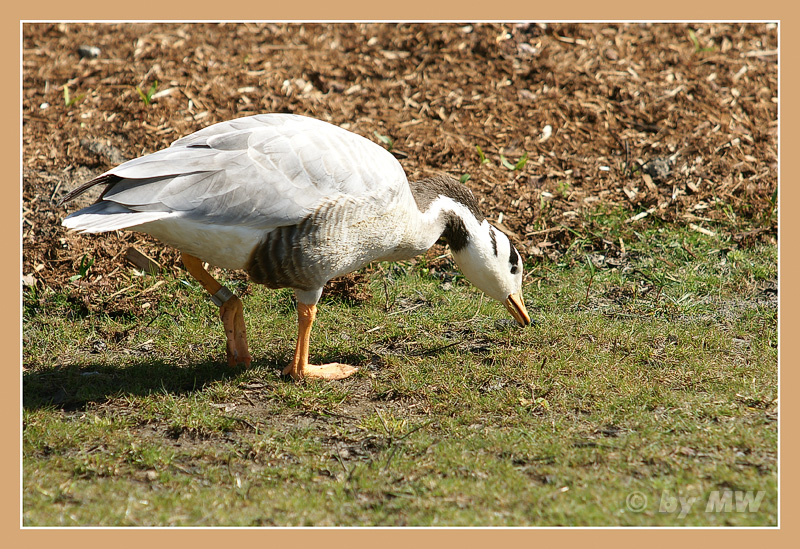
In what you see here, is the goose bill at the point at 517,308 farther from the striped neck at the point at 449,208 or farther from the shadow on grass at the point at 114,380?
the shadow on grass at the point at 114,380

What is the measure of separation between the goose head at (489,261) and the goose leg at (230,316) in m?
1.76

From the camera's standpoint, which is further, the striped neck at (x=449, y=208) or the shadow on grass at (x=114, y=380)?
the striped neck at (x=449, y=208)

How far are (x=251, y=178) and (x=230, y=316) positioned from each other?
1.21 meters

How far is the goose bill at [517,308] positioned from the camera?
5.90 meters

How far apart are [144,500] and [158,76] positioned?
6.52 metres

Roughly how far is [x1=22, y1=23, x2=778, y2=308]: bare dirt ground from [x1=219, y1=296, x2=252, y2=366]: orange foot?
1371 millimetres

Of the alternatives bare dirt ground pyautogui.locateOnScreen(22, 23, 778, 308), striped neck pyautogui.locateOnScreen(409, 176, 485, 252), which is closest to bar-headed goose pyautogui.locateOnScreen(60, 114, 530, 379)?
striped neck pyautogui.locateOnScreen(409, 176, 485, 252)

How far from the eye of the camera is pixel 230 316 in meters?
5.35

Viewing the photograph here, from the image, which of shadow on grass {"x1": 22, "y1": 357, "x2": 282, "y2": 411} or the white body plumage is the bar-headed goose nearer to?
the white body plumage

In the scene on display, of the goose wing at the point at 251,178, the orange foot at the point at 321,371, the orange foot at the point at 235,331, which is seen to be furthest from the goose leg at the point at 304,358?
Result: the goose wing at the point at 251,178

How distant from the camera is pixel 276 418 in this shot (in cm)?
483

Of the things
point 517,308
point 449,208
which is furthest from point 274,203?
point 517,308

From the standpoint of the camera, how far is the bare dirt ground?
293 inches

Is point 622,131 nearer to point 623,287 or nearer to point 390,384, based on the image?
point 623,287
